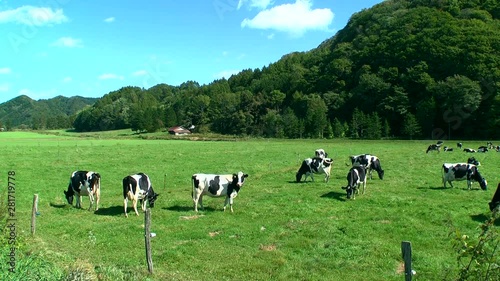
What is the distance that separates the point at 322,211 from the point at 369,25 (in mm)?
167692

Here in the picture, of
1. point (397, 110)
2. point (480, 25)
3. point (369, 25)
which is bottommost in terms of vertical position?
point (397, 110)

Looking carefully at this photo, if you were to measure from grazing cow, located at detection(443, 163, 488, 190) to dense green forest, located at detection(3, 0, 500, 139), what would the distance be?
69.4 m

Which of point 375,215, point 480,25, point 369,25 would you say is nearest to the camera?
point 375,215

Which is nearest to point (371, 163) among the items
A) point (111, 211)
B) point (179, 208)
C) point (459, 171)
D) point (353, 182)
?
point (459, 171)

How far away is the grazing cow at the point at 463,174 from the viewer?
2380 centimetres

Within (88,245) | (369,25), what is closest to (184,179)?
(88,245)

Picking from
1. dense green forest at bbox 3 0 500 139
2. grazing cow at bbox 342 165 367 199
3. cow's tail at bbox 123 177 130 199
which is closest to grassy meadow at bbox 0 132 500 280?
grazing cow at bbox 342 165 367 199

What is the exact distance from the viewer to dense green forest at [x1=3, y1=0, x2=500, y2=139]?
309 feet

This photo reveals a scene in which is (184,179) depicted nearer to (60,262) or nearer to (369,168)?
(369,168)

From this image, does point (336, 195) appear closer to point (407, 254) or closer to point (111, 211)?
point (111, 211)

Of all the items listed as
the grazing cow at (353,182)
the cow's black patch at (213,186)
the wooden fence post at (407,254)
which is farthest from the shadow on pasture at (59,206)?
the wooden fence post at (407,254)

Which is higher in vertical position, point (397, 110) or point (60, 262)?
point (397, 110)

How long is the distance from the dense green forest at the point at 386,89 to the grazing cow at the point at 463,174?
228ft

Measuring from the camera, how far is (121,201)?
22.4m
